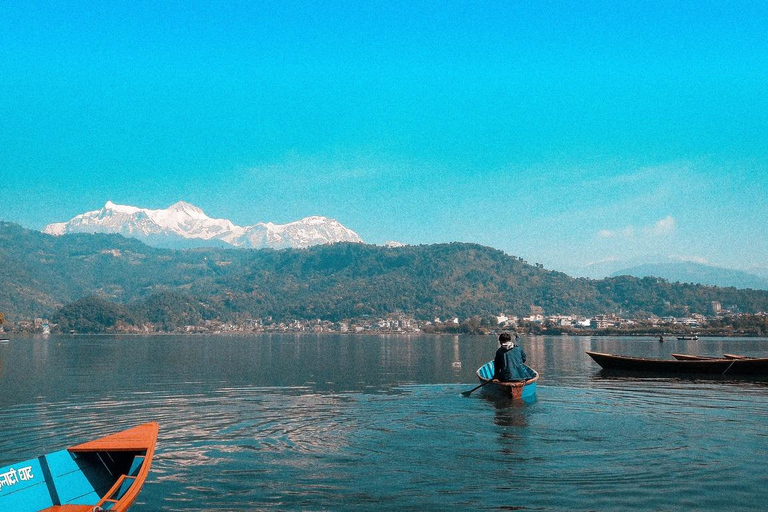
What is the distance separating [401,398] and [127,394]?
18.9m

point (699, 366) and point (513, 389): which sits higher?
point (513, 389)

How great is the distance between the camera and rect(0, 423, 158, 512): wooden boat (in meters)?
13.2

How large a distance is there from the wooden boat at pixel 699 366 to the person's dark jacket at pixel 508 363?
26136 mm

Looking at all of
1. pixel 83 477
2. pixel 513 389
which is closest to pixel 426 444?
pixel 513 389

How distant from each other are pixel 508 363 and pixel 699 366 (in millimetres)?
28897

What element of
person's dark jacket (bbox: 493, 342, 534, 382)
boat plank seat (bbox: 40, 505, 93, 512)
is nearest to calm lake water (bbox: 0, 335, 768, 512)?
person's dark jacket (bbox: 493, 342, 534, 382)

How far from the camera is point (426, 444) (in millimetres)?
21906

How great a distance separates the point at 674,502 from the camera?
603 inches

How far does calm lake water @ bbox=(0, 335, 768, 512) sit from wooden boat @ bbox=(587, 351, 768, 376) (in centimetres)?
994

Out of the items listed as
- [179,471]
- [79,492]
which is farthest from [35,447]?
[79,492]

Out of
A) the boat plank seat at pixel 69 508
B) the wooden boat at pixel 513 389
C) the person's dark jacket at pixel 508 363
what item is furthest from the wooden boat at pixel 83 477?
the person's dark jacket at pixel 508 363

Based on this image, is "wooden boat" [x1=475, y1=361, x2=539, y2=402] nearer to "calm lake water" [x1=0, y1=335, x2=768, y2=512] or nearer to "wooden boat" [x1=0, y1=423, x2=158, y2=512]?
"calm lake water" [x1=0, y1=335, x2=768, y2=512]

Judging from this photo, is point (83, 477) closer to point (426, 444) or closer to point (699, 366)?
point (426, 444)

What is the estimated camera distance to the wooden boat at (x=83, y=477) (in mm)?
13203
